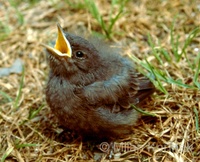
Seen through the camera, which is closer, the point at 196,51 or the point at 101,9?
the point at 196,51

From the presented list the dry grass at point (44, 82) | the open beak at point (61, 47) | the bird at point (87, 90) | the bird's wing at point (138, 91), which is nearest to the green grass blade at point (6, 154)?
the dry grass at point (44, 82)

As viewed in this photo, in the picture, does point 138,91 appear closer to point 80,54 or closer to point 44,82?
point 80,54

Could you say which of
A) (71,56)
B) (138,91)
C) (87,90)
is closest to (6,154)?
(87,90)

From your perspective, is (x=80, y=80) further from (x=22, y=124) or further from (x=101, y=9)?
(x=101, y=9)

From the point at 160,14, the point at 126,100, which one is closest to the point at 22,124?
the point at 126,100

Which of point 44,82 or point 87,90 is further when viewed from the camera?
point 44,82

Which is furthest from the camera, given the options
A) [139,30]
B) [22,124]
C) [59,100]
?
[139,30]

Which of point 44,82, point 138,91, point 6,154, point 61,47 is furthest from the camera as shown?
point 44,82
